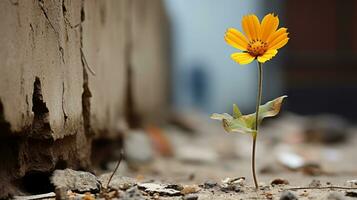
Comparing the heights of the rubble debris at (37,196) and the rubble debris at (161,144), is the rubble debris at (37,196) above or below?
above

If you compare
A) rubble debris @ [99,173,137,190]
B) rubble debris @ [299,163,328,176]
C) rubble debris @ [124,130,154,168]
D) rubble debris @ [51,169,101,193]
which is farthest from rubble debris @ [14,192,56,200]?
rubble debris @ [124,130,154,168]

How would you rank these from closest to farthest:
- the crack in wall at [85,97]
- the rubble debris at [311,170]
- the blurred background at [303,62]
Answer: the crack in wall at [85,97], the rubble debris at [311,170], the blurred background at [303,62]

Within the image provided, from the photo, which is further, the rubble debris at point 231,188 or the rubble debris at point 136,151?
the rubble debris at point 136,151

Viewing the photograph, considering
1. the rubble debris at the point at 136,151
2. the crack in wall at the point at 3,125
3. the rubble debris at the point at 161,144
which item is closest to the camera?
the crack in wall at the point at 3,125

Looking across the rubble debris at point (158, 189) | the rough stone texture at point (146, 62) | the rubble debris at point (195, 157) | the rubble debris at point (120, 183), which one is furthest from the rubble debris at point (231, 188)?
the rough stone texture at point (146, 62)

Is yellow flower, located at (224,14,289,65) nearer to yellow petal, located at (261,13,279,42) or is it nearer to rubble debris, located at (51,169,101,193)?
yellow petal, located at (261,13,279,42)

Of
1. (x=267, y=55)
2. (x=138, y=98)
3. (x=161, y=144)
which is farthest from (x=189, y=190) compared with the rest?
(x=138, y=98)

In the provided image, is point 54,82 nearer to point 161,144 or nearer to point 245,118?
point 245,118

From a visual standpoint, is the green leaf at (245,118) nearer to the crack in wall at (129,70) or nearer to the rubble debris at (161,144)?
the crack in wall at (129,70)
